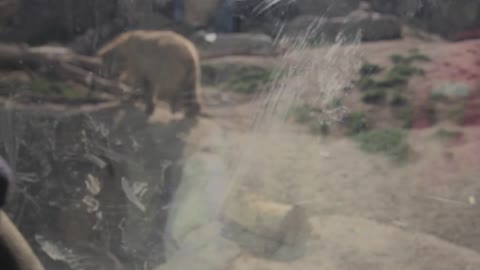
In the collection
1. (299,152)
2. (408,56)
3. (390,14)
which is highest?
(390,14)

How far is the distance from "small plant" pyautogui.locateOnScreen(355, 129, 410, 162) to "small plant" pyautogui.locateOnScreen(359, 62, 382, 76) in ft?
1.22

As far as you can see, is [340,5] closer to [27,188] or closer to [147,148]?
[147,148]

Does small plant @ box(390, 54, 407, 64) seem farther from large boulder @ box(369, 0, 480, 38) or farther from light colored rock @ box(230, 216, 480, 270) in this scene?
light colored rock @ box(230, 216, 480, 270)

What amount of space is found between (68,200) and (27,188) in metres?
0.24

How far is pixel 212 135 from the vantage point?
3.71m

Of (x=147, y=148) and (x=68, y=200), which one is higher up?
(x=147, y=148)

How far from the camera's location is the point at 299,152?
149 inches

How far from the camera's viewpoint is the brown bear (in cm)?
351

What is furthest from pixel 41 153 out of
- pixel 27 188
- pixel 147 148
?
pixel 147 148

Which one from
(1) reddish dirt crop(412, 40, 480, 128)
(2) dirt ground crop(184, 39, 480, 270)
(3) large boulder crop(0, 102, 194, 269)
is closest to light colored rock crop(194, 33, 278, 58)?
(2) dirt ground crop(184, 39, 480, 270)

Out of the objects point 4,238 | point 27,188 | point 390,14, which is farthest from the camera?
point 390,14

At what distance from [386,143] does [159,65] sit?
1521mm

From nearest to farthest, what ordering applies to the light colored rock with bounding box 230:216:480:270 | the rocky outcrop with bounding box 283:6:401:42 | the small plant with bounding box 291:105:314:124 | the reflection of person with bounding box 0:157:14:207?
the reflection of person with bounding box 0:157:14:207 < the light colored rock with bounding box 230:216:480:270 < the rocky outcrop with bounding box 283:6:401:42 < the small plant with bounding box 291:105:314:124

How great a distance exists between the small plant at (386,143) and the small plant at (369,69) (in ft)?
1.22
